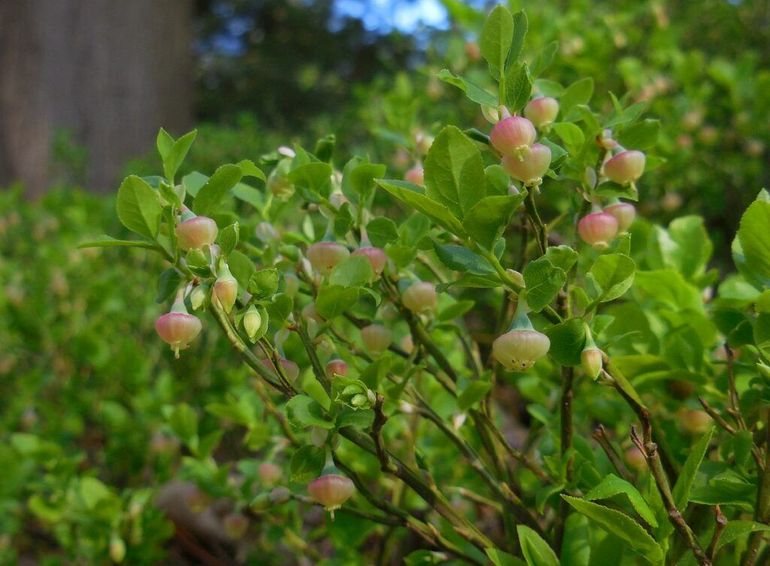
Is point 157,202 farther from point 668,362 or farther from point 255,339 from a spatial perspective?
point 668,362

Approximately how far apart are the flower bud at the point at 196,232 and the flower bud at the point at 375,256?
0.14 metres

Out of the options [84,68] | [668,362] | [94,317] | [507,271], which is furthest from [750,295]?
[84,68]

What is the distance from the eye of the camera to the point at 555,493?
84 cm

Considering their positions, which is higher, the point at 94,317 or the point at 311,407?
the point at 311,407

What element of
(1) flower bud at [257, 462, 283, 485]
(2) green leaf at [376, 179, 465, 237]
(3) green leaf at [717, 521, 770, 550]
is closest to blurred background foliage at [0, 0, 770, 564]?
(1) flower bud at [257, 462, 283, 485]

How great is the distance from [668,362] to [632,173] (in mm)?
249

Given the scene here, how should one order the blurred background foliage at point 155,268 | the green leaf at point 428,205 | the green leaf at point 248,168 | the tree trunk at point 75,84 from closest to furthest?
1. the green leaf at point 428,205
2. the green leaf at point 248,168
3. the blurred background foliage at point 155,268
4. the tree trunk at point 75,84

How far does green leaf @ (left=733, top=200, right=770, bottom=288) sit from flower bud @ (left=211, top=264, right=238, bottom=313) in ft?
1.38

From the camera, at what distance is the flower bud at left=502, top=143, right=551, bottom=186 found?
0.64 metres

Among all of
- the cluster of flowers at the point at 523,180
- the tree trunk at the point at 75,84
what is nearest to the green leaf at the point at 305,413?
the cluster of flowers at the point at 523,180

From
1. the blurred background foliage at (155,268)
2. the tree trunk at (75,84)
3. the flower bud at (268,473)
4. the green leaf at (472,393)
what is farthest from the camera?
the tree trunk at (75,84)

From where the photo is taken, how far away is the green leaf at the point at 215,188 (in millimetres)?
689

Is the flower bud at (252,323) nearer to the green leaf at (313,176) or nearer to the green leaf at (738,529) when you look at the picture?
the green leaf at (313,176)

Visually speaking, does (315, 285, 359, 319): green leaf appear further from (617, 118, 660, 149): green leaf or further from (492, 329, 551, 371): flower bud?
(617, 118, 660, 149): green leaf
